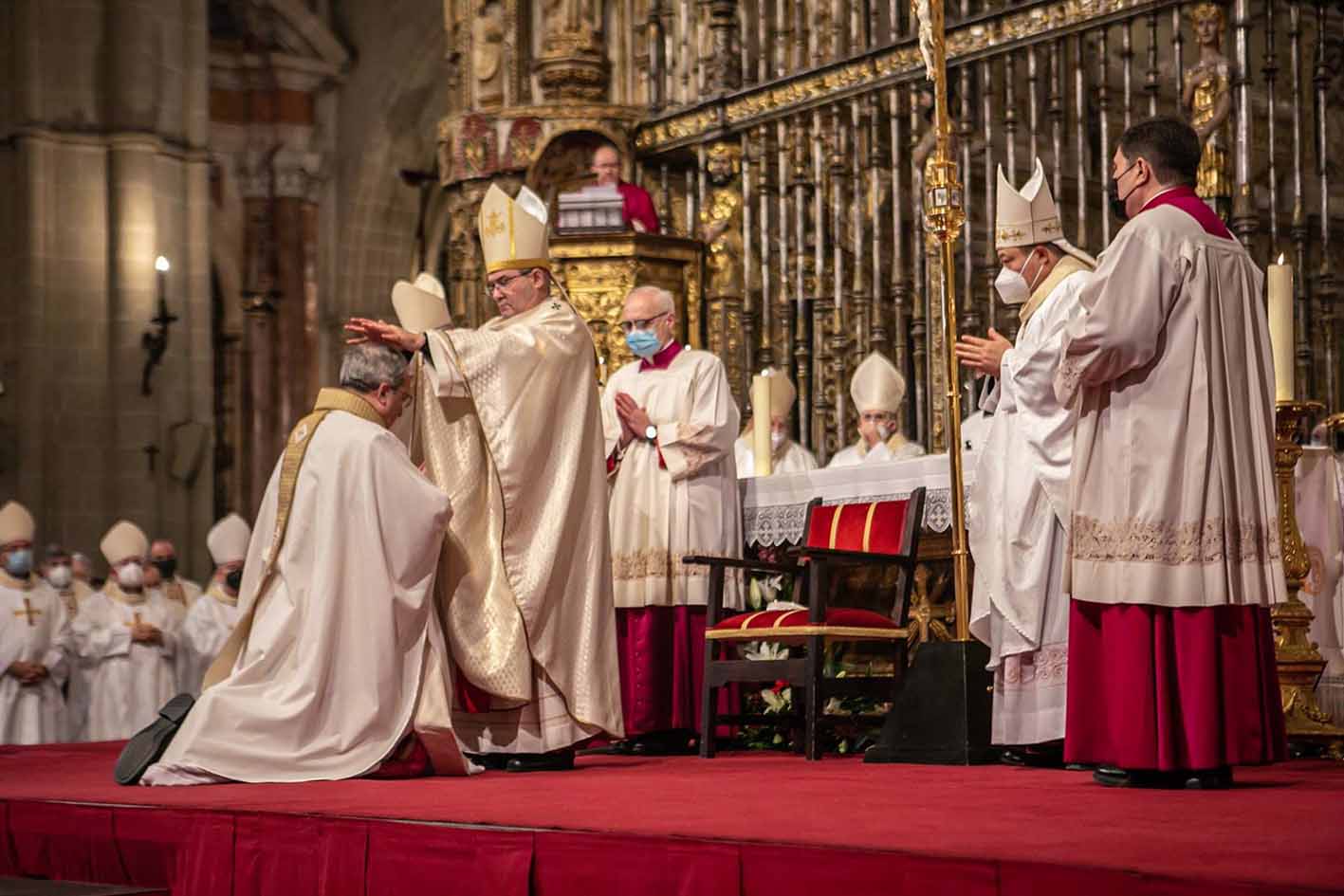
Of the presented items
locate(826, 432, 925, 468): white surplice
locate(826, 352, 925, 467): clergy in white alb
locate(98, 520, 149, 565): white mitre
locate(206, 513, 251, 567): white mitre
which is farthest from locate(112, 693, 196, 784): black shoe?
locate(206, 513, 251, 567): white mitre

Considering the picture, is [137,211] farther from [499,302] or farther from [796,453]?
[499,302]

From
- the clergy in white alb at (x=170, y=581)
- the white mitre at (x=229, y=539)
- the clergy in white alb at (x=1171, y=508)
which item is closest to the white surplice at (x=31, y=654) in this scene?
the clergy in white alb at (x=170, y=581)

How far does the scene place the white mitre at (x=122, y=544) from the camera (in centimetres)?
1320

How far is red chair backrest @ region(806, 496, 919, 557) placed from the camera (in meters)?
7.18

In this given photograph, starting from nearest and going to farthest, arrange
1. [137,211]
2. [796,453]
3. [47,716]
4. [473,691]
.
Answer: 1. [473,691]
2. [796,453]
3. [47,716]
4. [137,211]

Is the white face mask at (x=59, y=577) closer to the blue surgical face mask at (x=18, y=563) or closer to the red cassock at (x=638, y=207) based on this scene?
the blue surgical face mask at (x=18, y=563)

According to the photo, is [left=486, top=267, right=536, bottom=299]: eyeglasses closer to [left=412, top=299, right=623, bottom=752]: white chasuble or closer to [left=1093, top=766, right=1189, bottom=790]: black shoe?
[left=412, top=299, right=623, bottom=752]: white chasuble

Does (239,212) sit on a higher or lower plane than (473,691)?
higher

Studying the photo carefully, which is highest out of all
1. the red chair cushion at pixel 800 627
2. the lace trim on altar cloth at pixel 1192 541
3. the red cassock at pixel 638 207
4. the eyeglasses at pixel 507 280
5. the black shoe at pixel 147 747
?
the red cassock at pixel 638 207

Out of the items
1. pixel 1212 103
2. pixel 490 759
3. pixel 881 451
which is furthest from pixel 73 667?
pixel 1212 103

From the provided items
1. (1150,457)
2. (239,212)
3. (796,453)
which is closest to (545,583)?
(1150,457)

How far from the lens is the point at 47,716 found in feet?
40.0

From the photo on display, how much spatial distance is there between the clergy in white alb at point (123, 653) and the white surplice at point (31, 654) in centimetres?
45

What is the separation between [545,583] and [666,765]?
75 cm
